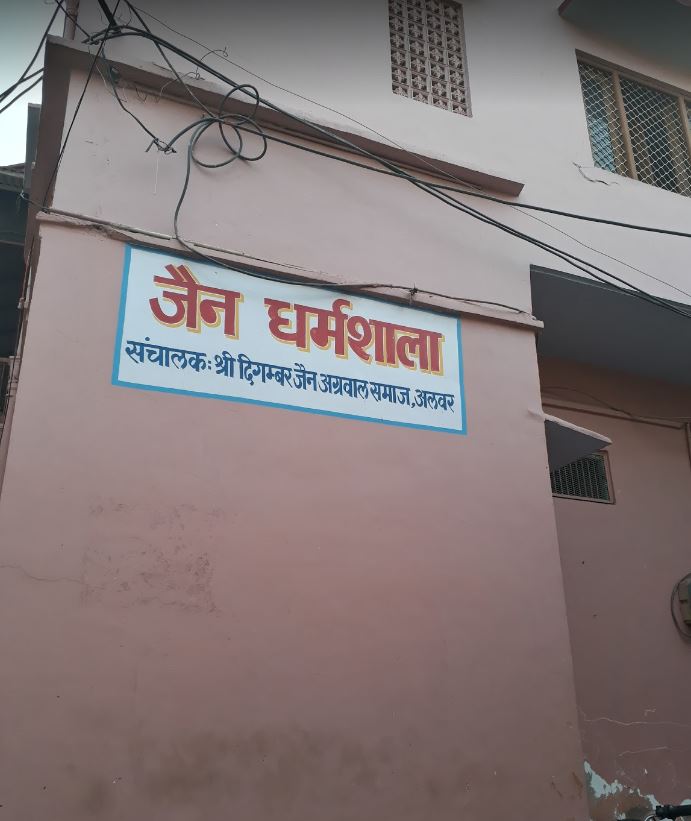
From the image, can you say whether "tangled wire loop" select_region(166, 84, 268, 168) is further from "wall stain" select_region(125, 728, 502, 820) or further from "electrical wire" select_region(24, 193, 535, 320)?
"wall stain" select_region(125, 728, 502, 820)

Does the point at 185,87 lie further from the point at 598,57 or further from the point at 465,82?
the point at 598,57

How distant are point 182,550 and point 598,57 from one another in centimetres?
564

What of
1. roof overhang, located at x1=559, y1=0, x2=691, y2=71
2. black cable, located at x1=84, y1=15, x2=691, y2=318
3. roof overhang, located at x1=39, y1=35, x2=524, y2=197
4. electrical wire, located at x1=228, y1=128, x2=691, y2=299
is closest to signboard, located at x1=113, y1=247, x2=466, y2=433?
black cable, located at x1=84, y1=15, x2=691, y2=318

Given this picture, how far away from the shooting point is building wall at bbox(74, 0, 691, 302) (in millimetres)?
5242

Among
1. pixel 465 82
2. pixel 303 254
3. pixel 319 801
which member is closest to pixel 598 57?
pixel 465 82

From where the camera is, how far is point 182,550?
13.0ft

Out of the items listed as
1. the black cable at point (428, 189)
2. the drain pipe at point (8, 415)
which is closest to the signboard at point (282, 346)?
the drain pipe at point (8, 415)

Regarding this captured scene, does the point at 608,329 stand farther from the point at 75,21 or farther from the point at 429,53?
the point at 75,21

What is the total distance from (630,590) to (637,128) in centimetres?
394

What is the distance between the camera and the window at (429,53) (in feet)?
19.5

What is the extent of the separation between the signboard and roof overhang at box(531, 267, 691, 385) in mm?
1376

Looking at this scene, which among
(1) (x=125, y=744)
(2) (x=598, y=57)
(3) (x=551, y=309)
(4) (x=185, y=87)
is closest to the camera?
(1) (x=125, y=744)

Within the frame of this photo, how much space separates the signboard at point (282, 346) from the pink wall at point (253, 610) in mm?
107

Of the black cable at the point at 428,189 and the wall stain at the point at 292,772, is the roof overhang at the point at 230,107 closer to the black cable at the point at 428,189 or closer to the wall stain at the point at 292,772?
the black cable at the point at 428,189
